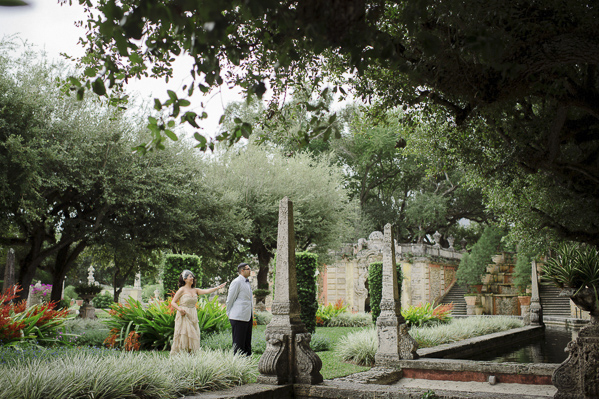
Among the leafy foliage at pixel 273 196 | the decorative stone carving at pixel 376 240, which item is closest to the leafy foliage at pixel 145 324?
the leafy foliage at pixel 273 196

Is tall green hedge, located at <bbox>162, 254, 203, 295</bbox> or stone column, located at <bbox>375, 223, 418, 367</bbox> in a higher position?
tall green hedge, located at <bbox>162, 254, 203, 295</bbox>

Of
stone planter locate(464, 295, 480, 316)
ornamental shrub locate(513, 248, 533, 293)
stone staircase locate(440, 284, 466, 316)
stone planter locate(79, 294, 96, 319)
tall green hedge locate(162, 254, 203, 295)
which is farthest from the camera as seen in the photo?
stone staircase locate(440, 284, 466, 316)

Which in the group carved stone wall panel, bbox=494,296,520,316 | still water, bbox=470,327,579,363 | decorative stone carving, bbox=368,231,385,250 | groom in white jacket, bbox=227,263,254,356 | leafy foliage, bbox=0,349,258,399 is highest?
decorative stone carving, bbox=368,231,385,250

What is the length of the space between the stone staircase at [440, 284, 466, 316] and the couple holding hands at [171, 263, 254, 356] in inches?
882

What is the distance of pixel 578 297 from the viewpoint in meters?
5.96

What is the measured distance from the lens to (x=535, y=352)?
41.2 feet

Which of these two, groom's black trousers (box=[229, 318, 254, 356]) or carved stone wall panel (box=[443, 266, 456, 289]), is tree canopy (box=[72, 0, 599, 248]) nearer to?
groom's black trousers (box=[229, 318, 254, 356])

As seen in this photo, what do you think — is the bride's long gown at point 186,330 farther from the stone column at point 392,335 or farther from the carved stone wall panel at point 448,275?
the carved stone wall panel at point 448,275

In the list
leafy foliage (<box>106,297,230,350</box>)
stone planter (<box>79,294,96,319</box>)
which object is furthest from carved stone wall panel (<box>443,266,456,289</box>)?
leafy foliage (<box>106,297,230,350</box>)

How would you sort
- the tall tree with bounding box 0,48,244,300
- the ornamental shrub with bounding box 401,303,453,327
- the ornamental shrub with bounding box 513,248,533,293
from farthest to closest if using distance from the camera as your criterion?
the ornamental shrub with bounding box 513,248,533,293, the ornamental shrub with bounding box 401,303,453,327, the tall tree with bounding box 0,48,244,300

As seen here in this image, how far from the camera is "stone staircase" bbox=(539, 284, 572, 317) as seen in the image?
2560cm

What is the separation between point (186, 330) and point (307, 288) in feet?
23.8

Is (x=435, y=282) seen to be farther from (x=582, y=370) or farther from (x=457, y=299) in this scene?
(x=582, y=370)

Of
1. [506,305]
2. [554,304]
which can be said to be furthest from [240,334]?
[554,304]
